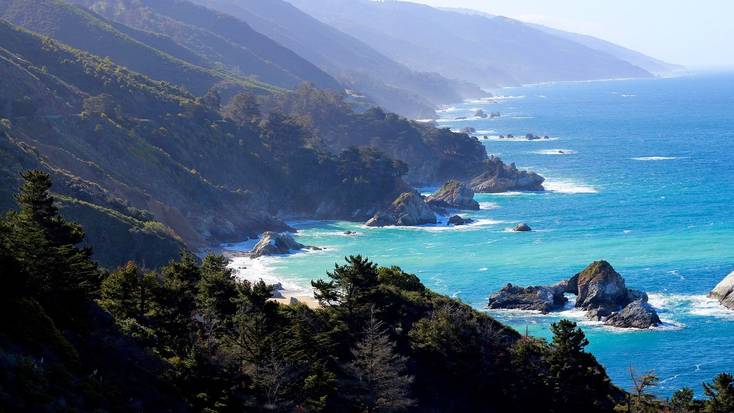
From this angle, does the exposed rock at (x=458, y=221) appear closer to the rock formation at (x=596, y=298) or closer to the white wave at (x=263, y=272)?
the white wave at (x=263, y=272)

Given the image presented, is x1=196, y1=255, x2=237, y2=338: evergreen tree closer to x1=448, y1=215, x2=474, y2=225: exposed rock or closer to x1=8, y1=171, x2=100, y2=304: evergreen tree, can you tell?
x1=8, y1=171, x2=100, y2=304: evergreen tree

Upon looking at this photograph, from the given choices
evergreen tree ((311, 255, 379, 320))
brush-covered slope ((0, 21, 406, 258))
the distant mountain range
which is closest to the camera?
evergreen tree ((311, 255, 379, 320))

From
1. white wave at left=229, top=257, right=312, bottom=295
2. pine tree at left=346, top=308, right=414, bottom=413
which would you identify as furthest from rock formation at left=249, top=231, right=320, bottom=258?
pine tree at left=346, top=308, right=414, bottom=413

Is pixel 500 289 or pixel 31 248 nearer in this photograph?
pixel 31 248

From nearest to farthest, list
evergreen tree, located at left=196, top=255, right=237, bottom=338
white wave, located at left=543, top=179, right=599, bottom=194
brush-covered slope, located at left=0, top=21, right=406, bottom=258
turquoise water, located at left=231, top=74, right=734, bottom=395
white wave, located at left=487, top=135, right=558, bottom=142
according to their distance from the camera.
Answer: evergreen tree, located at left=196, top=255, right=237, bottom=338 < turquoise water, located at left=231, top=74, right=734, bottom=395 < brush-covered slope, located at left=0, top=21, right=406, bottom=258 < white wave, located at left=543, top=179, right=599, bottom=194 < white wave, located at left=487, top=135, right=558, bottom=142

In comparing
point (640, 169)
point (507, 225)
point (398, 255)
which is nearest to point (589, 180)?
point (640, 169)

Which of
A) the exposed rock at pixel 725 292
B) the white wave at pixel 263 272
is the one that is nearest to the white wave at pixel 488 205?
the white wave at pixel 263 272

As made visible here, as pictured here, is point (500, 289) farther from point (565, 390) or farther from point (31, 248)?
point (31, 248)
